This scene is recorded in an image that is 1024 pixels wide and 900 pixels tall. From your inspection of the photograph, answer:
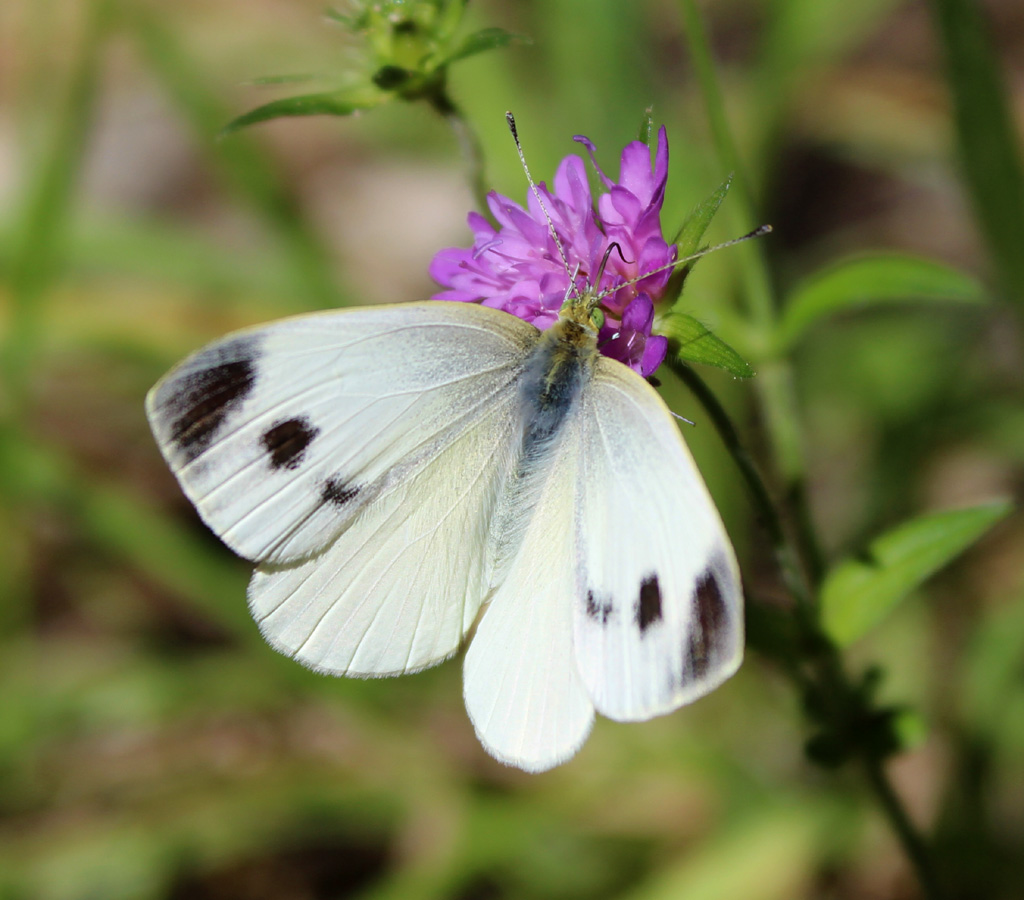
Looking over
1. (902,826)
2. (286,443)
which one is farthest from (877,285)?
(286,443)

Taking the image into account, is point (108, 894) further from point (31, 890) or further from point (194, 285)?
point (194, 285)

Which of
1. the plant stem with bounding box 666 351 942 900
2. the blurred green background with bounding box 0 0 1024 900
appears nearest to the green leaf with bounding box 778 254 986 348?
the blurred green background with bounding box 0 0 1024 900

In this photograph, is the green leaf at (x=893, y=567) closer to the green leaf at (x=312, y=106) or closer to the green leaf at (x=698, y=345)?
the green leaf at (x=698, y=345)

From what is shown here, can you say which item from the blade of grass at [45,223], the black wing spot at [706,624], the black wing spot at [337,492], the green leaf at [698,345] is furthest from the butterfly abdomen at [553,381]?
the blade of grass at [45,223]

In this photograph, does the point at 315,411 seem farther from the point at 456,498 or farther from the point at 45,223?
the point at 45,223

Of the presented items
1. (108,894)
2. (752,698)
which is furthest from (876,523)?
(108,894)
